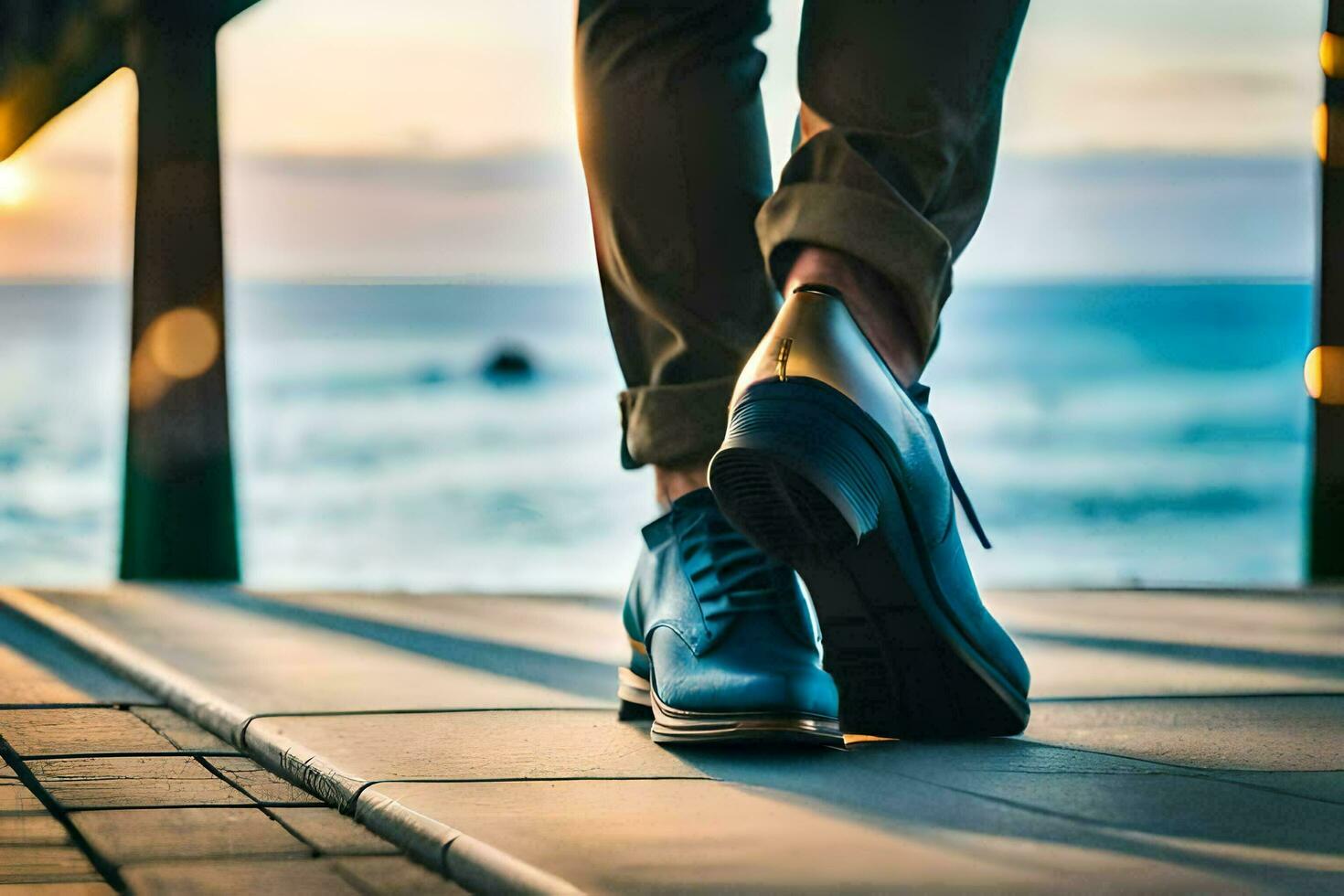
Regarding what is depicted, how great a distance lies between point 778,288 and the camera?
123 centimetres

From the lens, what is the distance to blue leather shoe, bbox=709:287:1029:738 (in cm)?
105

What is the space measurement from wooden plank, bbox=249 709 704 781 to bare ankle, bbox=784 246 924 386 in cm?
36

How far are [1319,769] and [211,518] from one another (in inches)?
110

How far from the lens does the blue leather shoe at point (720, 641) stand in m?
1.16

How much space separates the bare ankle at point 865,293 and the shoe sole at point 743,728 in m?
0.28

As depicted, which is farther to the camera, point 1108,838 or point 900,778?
point 900,778

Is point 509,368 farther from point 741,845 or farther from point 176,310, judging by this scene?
point 741,845

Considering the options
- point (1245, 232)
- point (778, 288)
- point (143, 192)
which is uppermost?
point (1245, 232)

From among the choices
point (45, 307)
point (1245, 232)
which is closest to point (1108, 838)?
point (1245, 232)

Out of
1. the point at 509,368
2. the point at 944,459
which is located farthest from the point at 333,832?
the point at 509,368

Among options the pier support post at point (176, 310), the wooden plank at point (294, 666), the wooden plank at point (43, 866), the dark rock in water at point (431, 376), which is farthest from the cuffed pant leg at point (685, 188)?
the dark rock in water at point (431, 376)

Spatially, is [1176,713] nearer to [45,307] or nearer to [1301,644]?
[1301,644]

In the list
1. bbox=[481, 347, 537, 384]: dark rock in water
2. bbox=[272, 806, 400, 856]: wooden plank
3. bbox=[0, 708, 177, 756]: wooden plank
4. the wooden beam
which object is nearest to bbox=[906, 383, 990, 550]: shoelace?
bbox=[272, 806, 400, 856]: wooden plank

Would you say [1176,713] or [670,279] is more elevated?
[670,279]
